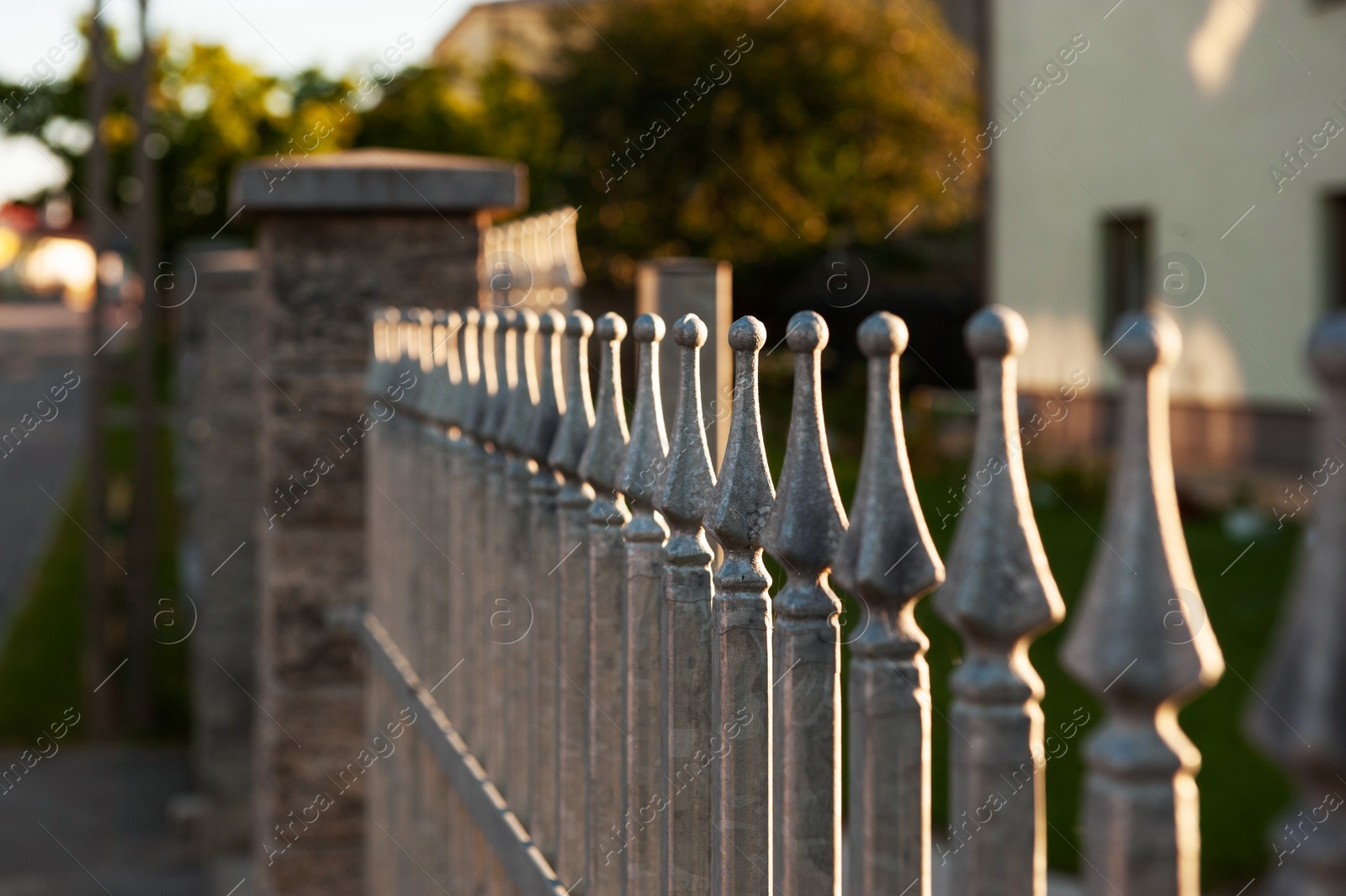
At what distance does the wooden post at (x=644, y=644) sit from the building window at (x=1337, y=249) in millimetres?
11696

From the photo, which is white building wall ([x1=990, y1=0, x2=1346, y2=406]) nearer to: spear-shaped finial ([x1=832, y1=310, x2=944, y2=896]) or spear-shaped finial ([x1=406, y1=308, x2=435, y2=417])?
spear-shaped finial ([x1=406, y1=308, x2=435, y2=417])

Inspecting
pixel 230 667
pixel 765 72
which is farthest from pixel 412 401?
pixel 765 72

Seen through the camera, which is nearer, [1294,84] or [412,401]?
[412,401]

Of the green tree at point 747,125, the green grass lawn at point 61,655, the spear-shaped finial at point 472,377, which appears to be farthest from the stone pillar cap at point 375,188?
the green tree at point 747,125

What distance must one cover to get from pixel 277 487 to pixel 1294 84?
10797mm

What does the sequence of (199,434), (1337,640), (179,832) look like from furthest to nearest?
(199,434) → (179,832) → (1337,640)

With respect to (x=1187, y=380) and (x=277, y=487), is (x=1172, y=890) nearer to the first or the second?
(x=277, y=487)

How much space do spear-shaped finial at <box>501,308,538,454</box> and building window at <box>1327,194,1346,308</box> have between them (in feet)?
36.8

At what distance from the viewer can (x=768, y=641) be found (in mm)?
1470

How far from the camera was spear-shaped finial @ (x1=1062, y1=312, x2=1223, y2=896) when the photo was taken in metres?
0.79

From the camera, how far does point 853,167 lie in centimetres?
2411

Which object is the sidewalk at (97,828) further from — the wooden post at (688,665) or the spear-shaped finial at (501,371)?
the wooden post at (688,665)

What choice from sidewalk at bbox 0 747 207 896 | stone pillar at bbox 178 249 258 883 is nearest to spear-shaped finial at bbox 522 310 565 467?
stone pillar at bbox 178 249 258 883

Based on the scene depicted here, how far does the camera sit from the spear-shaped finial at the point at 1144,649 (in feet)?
2.58
